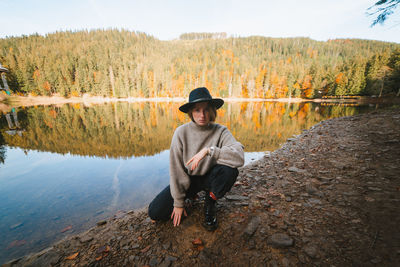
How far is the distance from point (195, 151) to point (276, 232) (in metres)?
1.88

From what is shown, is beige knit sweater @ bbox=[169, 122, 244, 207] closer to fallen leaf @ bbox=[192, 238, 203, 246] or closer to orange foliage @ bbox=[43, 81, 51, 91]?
fallen leaf @ bbox=[192, 238, 203, 246]

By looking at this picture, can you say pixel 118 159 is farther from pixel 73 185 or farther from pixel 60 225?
pixel 60 225

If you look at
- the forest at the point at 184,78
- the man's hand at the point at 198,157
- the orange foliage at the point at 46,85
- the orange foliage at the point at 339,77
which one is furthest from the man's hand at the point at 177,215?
the orange foliage at the point at 46,85

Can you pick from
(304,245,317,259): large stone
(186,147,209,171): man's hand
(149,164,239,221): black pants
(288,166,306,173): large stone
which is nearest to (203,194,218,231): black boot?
(149,164,239,221): black pants

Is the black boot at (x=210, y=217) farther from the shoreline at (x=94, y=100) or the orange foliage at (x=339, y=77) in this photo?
the orange foliage at (x=339, y=77)

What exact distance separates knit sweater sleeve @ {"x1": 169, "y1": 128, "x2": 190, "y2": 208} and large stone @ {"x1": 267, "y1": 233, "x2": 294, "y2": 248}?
1.52 m

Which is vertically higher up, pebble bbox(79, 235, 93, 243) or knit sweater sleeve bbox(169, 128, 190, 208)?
knit sweater sleeve bbox(169, 128, 190, 208)

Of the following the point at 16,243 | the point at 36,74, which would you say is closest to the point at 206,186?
the point at 16,243

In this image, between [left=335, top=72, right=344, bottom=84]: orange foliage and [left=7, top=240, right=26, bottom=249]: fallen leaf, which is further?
[left=335, top=72, right=344, bottom=84]: orange foliage

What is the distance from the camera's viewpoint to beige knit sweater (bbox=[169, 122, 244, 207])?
8.84ft

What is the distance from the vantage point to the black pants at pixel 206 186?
8.91 ft

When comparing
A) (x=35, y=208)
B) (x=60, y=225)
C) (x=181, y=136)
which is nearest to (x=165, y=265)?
(x=181, y=136)

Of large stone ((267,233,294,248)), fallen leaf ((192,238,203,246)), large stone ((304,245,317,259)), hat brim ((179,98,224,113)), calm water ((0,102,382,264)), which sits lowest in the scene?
calm water ((0,102,382,264))

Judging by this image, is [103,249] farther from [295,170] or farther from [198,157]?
[295,170]
